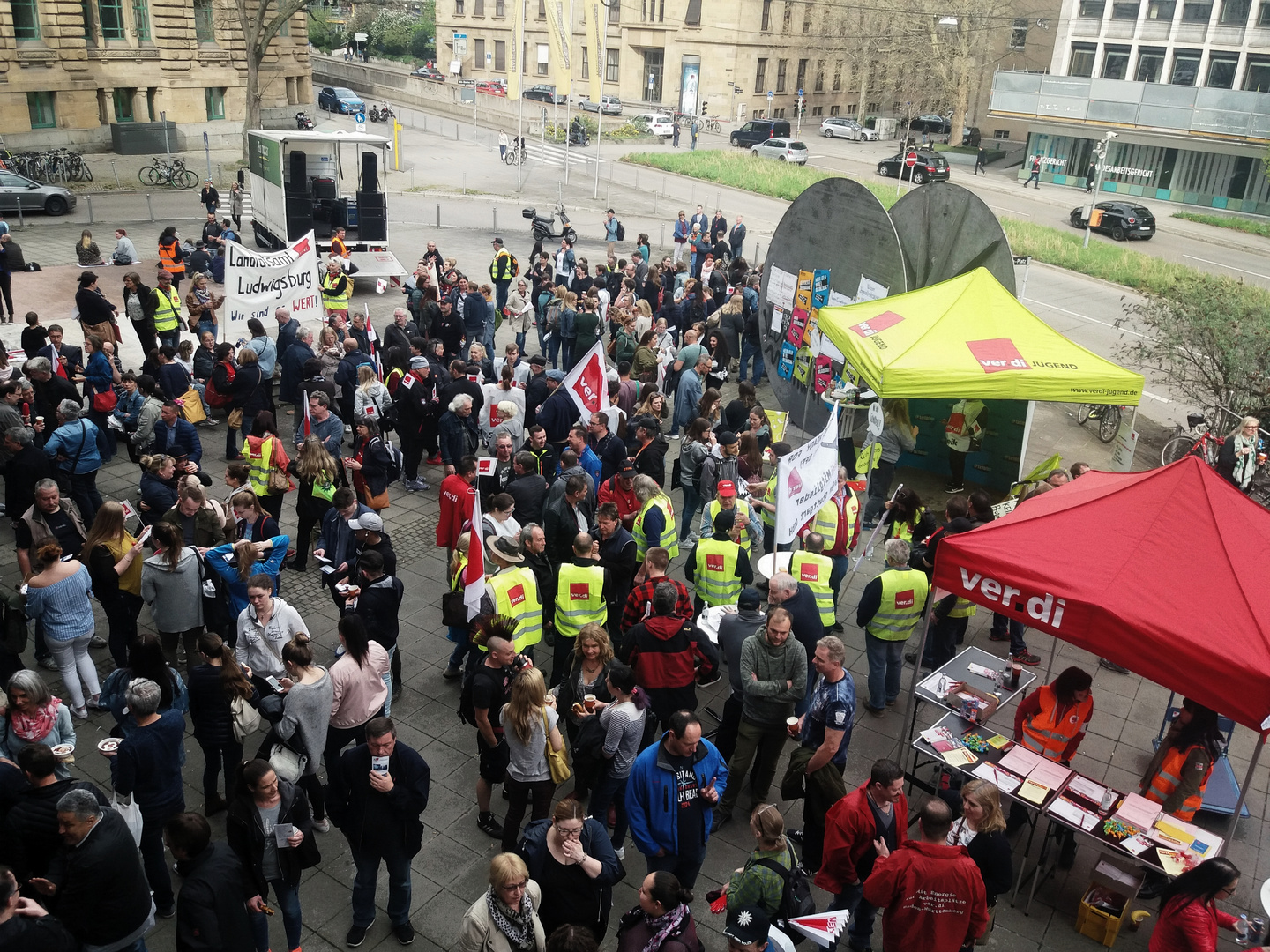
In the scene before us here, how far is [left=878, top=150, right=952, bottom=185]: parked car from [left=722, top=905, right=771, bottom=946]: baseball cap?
142ft

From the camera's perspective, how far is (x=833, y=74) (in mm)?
80500

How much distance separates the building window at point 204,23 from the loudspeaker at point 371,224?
976 inches

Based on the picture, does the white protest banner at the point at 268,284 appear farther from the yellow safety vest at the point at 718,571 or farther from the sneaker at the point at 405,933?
the sneaker at the point at 405,933

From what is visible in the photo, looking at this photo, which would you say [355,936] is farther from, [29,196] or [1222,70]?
[1222,70]

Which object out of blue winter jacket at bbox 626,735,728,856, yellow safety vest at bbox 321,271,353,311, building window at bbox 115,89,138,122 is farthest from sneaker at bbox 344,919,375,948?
building window at bbox 115,89,138,122

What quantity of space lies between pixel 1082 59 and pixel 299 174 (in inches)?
1821

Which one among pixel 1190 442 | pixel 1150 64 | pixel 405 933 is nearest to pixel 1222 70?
pixel 1150 64

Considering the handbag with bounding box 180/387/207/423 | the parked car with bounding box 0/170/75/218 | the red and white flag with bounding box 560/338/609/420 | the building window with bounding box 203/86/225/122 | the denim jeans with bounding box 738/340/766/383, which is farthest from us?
the building window with bounding box 203/86/225/122

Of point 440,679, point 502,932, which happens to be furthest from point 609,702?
point 440,679

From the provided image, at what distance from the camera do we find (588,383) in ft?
37.2

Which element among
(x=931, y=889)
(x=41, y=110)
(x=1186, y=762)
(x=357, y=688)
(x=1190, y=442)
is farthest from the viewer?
(x=41, y=110)

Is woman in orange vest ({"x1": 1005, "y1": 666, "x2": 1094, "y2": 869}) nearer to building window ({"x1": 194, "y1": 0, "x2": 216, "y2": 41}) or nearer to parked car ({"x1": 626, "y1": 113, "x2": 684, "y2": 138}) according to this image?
building window ({"x1": 194, "y1": 0, "x2": 216, "y2": 41})

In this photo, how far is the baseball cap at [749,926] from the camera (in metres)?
4.84

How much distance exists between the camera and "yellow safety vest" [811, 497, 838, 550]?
9547mm
